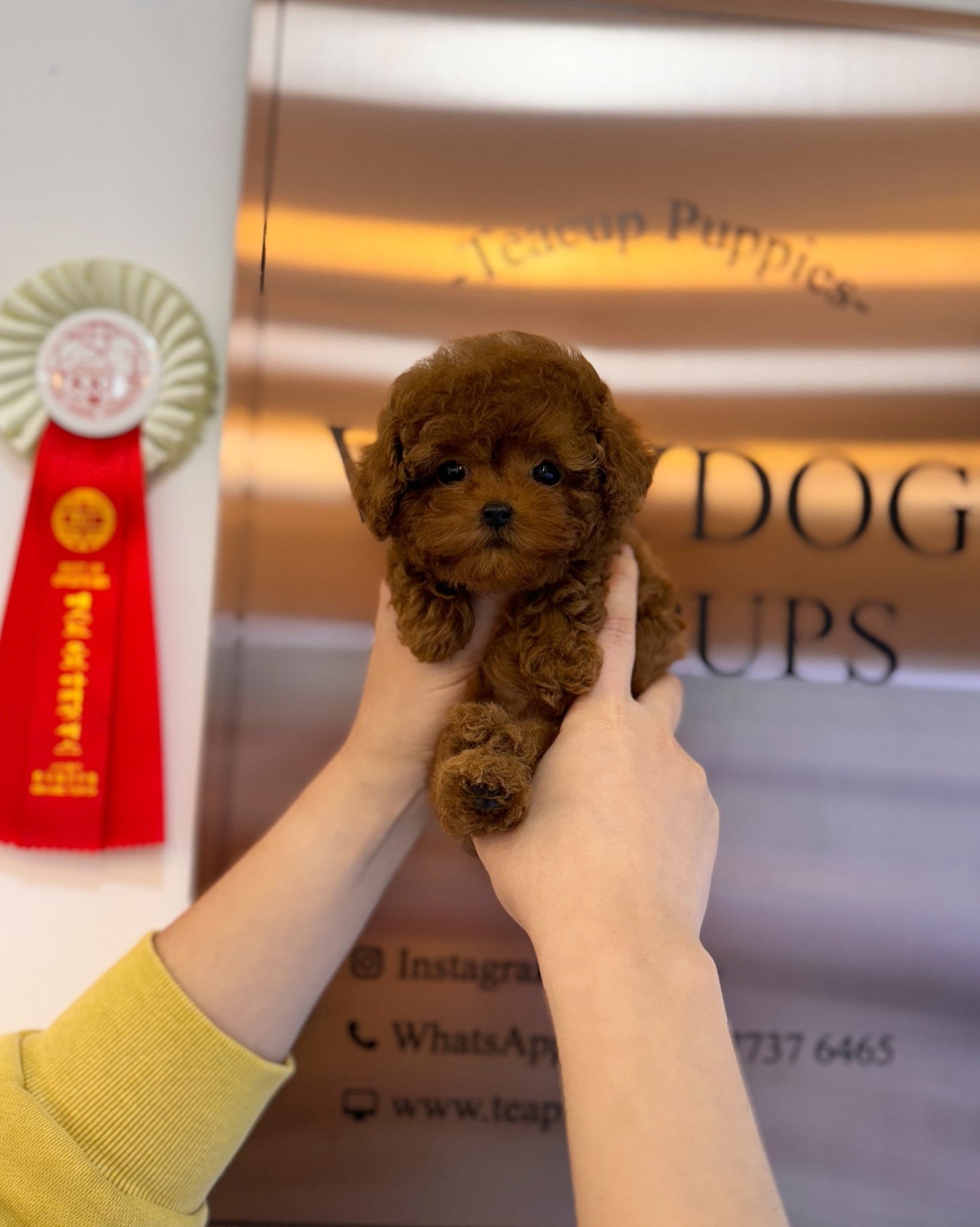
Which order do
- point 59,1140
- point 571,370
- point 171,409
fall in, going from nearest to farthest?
point 571,370
point 59,1140
point 171,409

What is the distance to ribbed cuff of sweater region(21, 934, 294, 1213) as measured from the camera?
834mm

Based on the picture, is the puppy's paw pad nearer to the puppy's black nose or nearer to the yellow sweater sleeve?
the puppy's black nose

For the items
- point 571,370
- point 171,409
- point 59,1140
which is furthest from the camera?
point 171,409

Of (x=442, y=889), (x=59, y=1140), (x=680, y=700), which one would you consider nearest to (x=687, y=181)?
(x=680, y=700)

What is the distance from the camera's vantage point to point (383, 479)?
704 millimetres

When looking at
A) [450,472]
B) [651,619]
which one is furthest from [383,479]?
[651,619]

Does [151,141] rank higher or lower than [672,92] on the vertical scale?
lower

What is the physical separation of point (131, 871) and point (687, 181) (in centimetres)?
136

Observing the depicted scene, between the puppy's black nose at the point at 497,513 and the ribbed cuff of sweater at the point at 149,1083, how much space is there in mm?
671

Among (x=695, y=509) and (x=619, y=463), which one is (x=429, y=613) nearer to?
(x=619, y=463)

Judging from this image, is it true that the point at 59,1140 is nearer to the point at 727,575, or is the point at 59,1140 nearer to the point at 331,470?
the point at 331,470

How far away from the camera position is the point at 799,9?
1194mm

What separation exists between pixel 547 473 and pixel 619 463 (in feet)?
0.23

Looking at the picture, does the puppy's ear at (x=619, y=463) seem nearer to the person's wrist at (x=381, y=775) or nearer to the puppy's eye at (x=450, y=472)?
the puppy's eye at (x=450, y=472)
